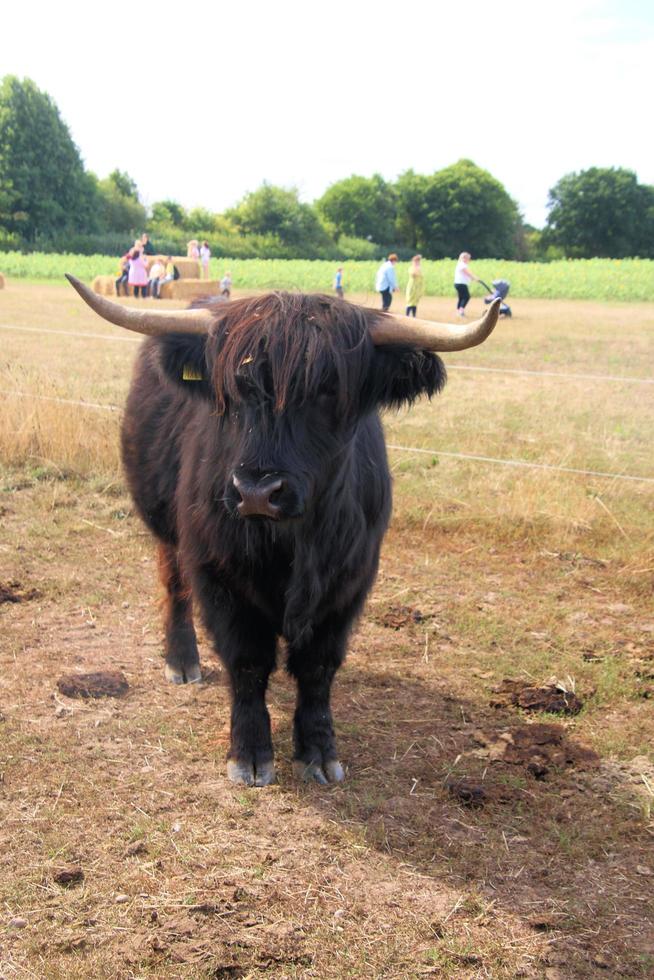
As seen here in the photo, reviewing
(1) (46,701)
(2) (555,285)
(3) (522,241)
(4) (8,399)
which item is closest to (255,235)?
(3) (522,241)

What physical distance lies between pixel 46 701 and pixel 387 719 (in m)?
1.39

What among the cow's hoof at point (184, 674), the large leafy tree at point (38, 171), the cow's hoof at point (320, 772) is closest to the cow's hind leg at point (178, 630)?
the cow's hoof at point (184, 674)

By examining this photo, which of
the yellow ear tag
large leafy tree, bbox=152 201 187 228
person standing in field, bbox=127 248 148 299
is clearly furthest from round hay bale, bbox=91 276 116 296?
large leafy tree, bbox=152 201 187 228

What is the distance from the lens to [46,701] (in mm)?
3707

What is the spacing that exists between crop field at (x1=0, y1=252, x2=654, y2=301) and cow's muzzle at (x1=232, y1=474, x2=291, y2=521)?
30.3 meters

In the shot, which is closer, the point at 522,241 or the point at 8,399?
the point at 8,399

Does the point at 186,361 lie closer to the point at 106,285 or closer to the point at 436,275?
the point at 106,285

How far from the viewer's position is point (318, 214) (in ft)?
252

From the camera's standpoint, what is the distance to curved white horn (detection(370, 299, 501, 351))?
110 inches

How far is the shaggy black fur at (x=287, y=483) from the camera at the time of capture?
2.78 m

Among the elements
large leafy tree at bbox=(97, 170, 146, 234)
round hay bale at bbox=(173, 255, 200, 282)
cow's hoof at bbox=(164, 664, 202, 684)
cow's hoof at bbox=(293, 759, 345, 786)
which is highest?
large leafy tree at bbox=(97, 170, 146, 234)

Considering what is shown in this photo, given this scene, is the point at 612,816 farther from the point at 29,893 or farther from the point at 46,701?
the point at 46,701

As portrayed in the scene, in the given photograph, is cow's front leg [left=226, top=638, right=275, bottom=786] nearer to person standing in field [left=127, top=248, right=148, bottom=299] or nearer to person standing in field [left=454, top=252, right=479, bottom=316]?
person standing in field [left=454, top=252, right=479, bottom=316]

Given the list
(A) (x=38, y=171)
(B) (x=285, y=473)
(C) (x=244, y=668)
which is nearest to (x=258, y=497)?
(B) (x=285, y=473)
